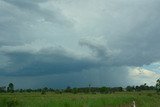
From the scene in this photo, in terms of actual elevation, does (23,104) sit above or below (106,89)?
below

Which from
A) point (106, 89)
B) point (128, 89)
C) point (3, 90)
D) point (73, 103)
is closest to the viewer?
point (73, 103)

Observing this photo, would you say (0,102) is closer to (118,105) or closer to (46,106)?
(46,106)

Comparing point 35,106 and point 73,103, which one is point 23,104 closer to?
point 35,106

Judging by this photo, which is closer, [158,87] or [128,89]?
[158,87]

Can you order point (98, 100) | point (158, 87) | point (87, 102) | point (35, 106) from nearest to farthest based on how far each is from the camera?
point (35, 106) < point (87, 102) < point (98, 100) < point (158, 87)

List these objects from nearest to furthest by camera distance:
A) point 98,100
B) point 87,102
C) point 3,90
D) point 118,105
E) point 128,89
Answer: point 87,102 < point 98,100 < point 118,105 < point 3,90 < point 128,89

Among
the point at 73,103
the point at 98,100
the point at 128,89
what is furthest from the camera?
the point at 128,89

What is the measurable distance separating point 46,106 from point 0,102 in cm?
339

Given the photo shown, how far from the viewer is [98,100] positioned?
114ft

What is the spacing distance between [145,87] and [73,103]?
419 feet

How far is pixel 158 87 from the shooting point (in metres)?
102

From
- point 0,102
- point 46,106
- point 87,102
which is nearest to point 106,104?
point 87,102

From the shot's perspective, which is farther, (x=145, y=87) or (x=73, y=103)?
(x=145, y=87)

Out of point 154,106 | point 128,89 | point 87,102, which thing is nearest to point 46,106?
point 87,102
